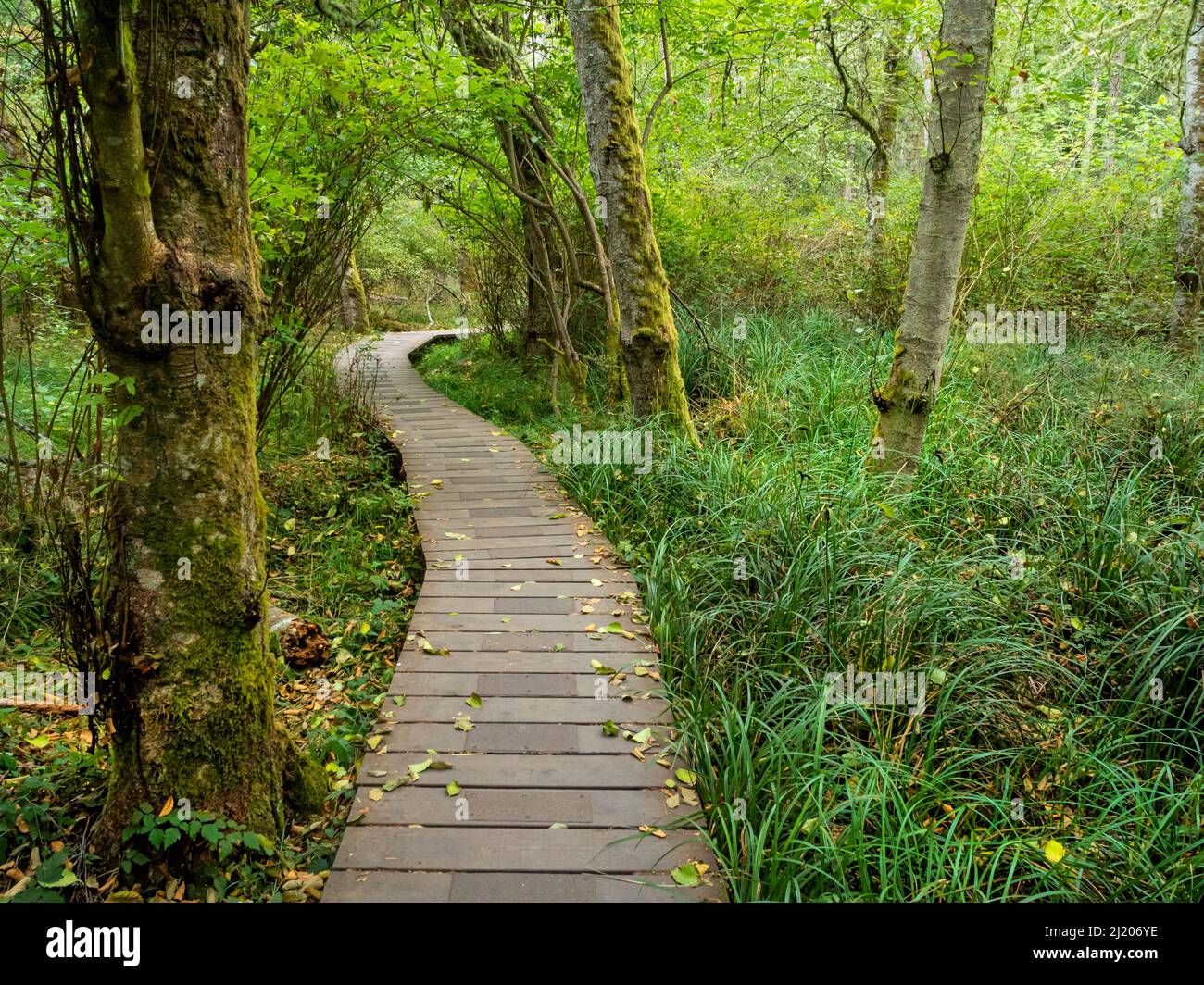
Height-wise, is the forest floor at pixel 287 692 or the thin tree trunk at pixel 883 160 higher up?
the thin tree trunk at pixel 883 160

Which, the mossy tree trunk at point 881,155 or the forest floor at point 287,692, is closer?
the forest floor at point 287,692

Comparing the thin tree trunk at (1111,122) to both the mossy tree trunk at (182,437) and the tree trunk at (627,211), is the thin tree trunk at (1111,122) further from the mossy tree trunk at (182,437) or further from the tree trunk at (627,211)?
the mossy tree trunk at (182,437)

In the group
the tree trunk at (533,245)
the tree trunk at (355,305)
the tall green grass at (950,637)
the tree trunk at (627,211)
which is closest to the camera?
the tall green grass at (950,637)

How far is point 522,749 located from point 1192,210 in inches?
357

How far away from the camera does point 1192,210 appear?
7.79 m

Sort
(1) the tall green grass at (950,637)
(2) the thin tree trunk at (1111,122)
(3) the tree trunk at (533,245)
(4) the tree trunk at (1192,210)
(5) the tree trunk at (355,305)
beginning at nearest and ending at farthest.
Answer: (1) the tall green grass at (950,637) < (4) the tree trunk at (1192,210) < (3) the tree trunk at (533,245) < (2) the thin tree trunk at (1111,122) < (5) the tree trunk at (355,305)

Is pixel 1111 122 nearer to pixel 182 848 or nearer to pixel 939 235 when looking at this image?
pixel 939 235

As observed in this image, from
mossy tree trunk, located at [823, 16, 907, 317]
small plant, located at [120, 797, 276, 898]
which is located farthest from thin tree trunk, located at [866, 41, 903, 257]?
small plant, located at [120, 797, 276, 898]

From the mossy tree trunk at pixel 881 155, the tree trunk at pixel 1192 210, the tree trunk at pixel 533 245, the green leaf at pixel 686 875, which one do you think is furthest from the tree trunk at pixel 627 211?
the tree trunk at pixel 1192 210

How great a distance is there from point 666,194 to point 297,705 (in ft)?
28.3

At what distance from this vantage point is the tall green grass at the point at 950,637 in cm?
253

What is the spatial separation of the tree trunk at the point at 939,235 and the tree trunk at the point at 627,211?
1.84 m
